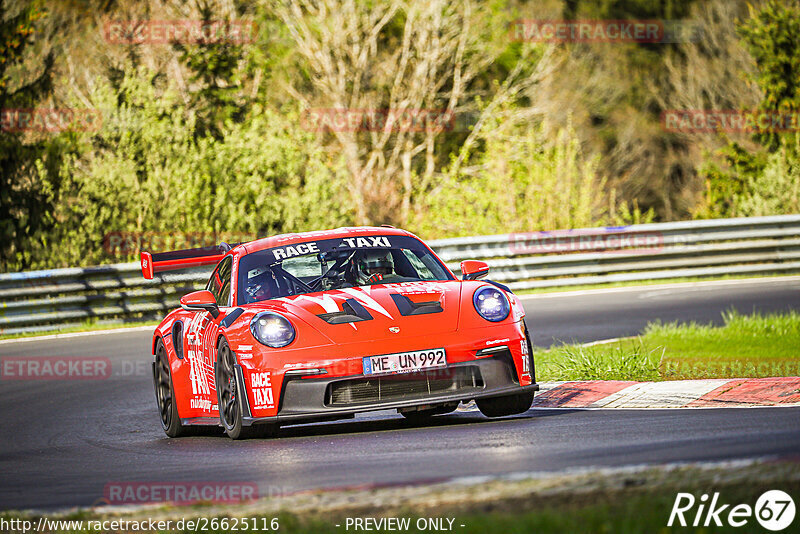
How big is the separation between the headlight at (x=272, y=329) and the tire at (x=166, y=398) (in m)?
1.75

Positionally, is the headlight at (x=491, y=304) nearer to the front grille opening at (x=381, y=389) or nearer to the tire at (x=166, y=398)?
the front grille opening at (x=381, y=389)

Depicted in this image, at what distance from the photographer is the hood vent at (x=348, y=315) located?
8031 millimetres

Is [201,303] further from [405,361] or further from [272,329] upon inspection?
[405,361]

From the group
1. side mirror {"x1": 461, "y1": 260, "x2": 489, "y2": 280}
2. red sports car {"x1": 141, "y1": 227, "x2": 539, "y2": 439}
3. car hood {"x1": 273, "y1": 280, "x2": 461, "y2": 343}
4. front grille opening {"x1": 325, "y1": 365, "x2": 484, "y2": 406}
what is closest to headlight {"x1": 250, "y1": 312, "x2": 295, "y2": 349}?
red sports car {"x1": 141, "y1": 227, "x2": 539, "y2": 439}

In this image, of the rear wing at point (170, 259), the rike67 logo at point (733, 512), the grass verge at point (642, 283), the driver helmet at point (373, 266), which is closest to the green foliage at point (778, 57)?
the grass verge at point (642, 283)

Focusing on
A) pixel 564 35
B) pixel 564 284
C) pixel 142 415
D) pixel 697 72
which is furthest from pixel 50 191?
pixel 697 72

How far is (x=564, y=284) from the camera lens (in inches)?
830

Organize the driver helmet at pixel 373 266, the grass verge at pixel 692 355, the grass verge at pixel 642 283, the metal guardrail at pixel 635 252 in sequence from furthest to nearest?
the grass verge at pixel 642 283 < the metal guardrail at pixel 635 252 < the grass verge at pixel 692 355 < the driver helmet at pixel 373 266

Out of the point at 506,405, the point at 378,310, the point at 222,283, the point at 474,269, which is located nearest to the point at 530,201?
the point at 222,283

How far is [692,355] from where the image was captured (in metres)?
11.5

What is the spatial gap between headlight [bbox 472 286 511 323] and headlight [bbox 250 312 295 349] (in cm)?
129

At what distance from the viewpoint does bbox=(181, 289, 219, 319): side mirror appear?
880 centimetres

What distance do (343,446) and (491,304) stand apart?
152 centimetres

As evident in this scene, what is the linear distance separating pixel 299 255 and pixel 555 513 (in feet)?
15.8
